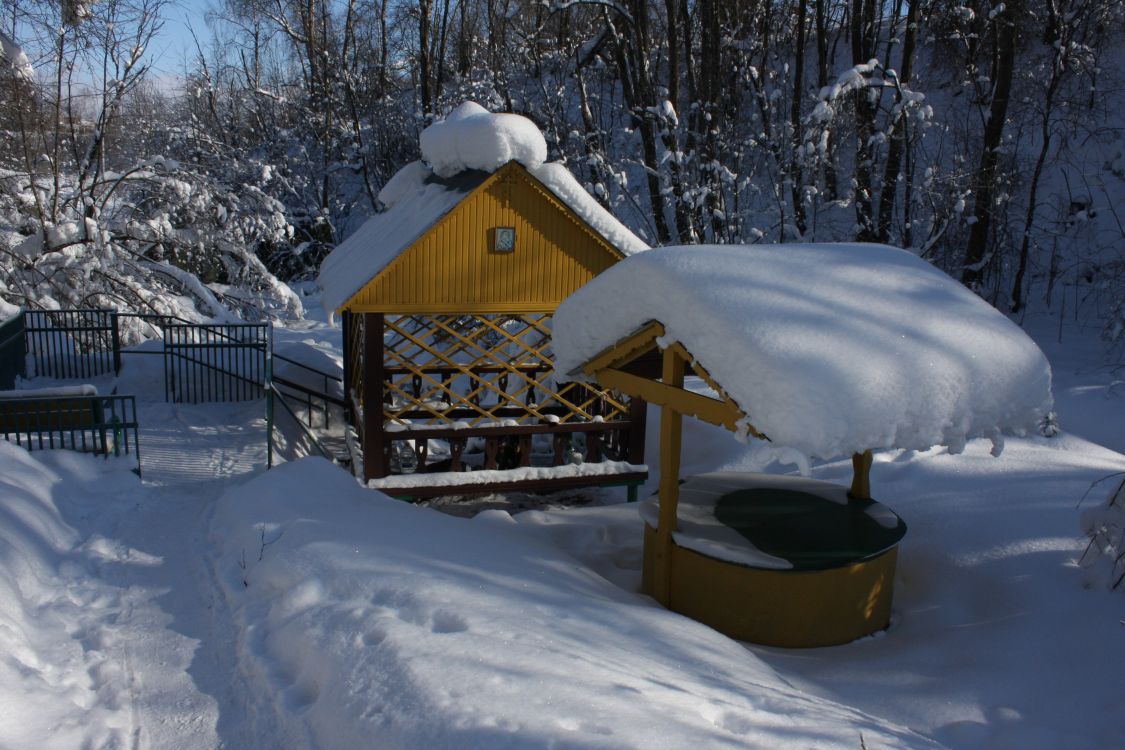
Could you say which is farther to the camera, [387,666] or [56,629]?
[56,629]

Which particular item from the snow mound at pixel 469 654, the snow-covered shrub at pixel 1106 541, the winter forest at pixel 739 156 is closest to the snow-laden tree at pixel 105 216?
the winter forest at pixel 739 156

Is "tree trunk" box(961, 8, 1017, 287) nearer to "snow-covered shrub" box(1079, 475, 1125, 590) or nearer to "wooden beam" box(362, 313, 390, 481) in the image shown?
"snow-covered shrub" box(1079, 475, 1125, 590)

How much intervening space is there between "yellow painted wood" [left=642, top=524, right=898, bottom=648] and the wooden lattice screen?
11.6 feet

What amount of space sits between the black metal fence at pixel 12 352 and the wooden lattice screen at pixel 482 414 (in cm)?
491

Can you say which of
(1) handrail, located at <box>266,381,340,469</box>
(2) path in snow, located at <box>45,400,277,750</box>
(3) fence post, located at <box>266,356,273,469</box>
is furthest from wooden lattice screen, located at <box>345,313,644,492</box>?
(2) path in snow, located at <box>45,400,277,750</box>

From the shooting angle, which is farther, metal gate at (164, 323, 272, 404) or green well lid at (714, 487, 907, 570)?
metal gate at (164, 323, 272, 404)

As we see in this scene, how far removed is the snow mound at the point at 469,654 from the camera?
12.1 feet

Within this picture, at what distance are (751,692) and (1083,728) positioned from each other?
2.19 m

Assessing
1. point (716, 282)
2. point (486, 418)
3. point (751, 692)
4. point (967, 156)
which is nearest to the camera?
point (751, 692)

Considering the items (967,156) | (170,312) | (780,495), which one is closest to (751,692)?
(780,495)

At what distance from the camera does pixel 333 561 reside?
222 inches

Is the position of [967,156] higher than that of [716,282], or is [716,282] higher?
[967,156]

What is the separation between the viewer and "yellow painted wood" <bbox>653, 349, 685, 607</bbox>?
655 centimetres

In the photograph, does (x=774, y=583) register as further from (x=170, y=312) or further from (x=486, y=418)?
(x=170, y=312)
